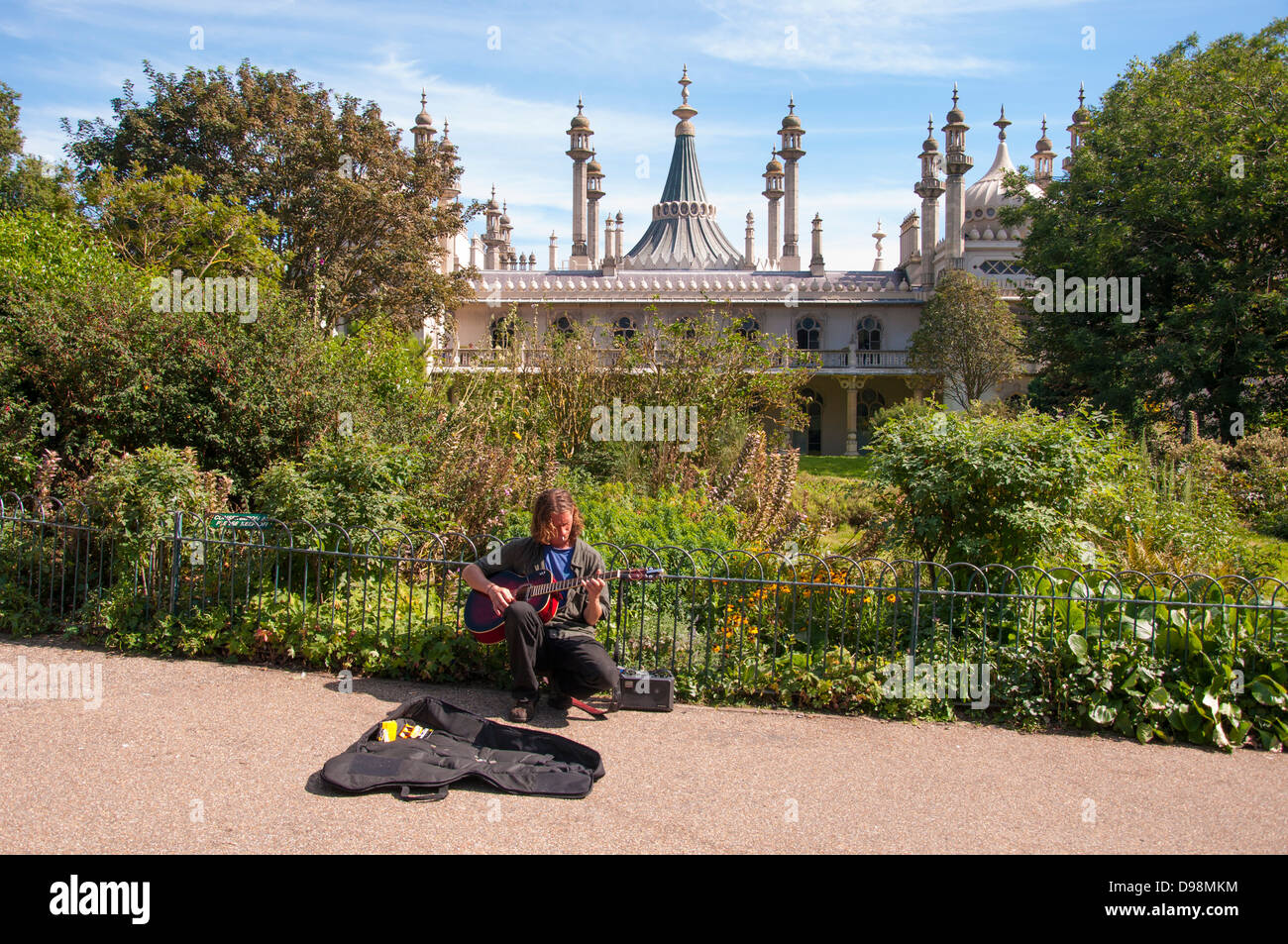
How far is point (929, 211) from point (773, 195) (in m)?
10.6

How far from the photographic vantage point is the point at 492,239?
51875mm

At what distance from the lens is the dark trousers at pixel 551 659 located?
5.20 m

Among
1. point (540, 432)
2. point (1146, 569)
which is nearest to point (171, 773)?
point (1146, 569)

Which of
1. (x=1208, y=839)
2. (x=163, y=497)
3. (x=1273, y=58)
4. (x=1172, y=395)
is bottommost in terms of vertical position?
(x=1208, y=839)

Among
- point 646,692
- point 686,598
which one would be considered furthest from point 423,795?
point 686,598

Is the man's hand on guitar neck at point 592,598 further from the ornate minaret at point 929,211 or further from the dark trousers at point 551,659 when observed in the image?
the ornate minaret at point 929,211

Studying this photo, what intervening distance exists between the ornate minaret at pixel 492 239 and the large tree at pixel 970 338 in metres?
25.2

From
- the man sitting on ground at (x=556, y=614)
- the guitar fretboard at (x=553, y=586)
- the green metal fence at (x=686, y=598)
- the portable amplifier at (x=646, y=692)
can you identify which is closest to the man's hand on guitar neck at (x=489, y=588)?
the man sitting on ground at (x=556, y=614)

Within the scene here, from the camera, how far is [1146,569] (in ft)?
23.2

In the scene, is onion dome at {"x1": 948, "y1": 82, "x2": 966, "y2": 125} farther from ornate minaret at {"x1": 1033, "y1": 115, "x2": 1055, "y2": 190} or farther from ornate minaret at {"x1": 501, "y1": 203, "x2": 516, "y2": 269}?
ornate minaret at {"x1": 501, "y1": 203, "x2": 516, "y2": 269}

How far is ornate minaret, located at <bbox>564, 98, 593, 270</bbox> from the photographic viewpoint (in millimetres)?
45188

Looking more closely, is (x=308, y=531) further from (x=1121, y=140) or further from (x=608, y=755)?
(x=1121, y=140)

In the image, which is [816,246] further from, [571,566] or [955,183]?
[571,566]

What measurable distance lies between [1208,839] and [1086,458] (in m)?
3.12
